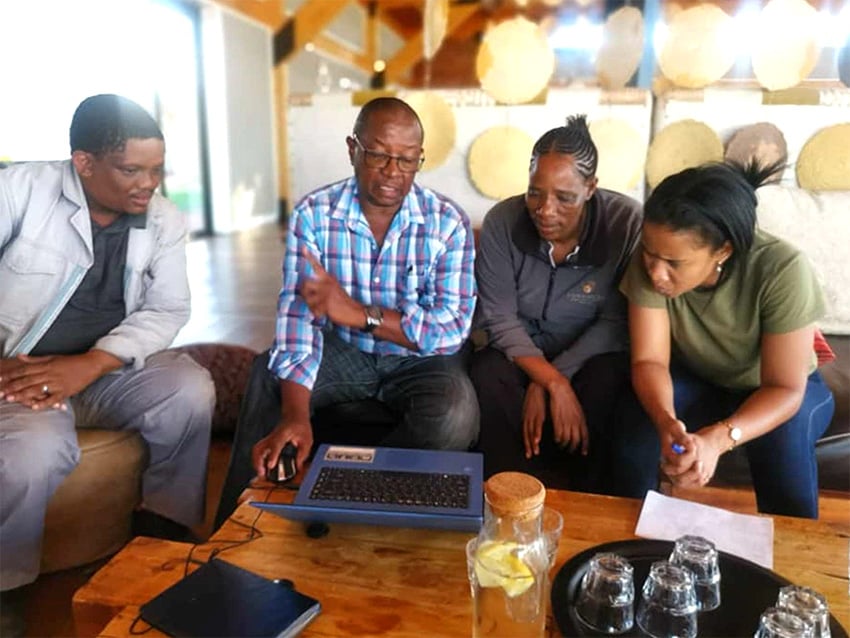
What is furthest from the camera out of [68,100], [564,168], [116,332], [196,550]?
[116,332]

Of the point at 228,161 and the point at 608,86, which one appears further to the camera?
the point at 228,161

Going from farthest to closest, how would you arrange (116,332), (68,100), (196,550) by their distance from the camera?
(116,332)
(68,100)
(196,550)

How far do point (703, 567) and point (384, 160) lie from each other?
2.94ft

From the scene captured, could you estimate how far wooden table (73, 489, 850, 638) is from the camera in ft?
2.60

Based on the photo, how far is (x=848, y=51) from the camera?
1210mm

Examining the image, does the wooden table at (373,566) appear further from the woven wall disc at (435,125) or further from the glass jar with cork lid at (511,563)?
the woven wall disc at (435,125)

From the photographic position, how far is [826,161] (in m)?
1.38

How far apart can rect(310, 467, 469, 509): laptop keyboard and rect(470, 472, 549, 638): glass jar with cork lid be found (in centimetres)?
23

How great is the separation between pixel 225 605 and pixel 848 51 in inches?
53.8

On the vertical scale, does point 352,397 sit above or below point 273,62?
below

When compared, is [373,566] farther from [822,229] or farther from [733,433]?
[822,229]

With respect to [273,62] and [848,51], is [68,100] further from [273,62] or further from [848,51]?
[273,62]

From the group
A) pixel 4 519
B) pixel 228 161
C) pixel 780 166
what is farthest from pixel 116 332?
pixel 228 161

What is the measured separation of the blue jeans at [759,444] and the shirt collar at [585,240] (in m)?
0.29
